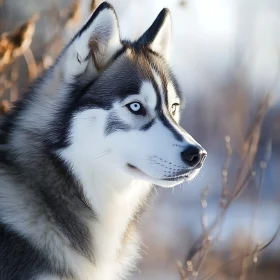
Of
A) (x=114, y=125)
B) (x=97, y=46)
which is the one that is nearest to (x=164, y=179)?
(x=114, y=125)

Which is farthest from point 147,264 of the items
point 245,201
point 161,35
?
point 161,35

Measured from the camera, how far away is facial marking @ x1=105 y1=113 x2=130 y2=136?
274cm

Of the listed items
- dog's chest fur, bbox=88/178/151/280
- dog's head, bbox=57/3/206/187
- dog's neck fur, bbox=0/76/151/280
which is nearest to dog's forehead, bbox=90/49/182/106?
dog's head, bbox=57/3/206/187

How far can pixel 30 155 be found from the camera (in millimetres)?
2838

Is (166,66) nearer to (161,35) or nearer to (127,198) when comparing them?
(161,35)

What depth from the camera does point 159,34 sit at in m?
3.19

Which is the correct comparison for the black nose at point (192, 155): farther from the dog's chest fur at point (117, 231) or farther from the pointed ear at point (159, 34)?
the pointed ear at point (159, 34)

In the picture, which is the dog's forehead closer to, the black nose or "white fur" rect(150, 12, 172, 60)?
"white fur" rect(150, 12, 172, 60)

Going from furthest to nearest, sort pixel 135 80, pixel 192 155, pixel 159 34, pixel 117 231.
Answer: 1. pixel 159 34
2. pixel 117 231
3. pixel 135 80
4. pixel 192 155

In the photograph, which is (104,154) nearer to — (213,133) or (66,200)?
(66,200)

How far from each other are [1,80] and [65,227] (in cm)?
120

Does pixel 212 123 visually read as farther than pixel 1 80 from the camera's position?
Yes

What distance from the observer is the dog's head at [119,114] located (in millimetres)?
2701

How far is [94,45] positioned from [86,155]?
45 centimetres
